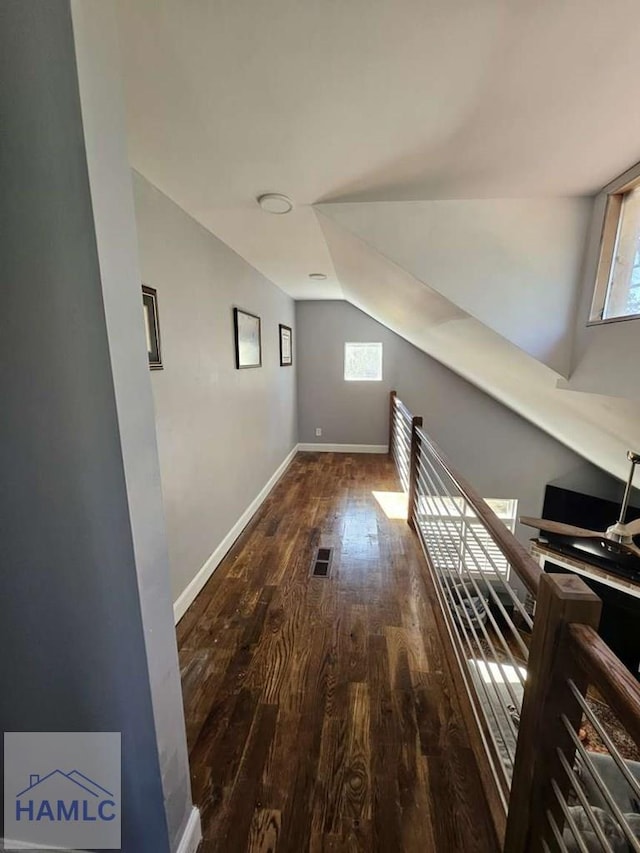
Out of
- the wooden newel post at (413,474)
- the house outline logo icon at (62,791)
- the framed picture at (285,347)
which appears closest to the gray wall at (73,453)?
the house outline logo icon at (62,791)

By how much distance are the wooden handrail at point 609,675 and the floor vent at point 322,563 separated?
70.7 inches

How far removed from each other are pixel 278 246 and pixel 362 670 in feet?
8.87

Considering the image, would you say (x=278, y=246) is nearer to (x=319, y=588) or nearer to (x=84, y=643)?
(x=319, y=588)

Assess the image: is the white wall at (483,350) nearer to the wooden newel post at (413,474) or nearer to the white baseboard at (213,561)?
the wooden newel post at (413,474)

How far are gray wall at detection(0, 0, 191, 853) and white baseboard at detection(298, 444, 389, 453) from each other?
15.2 ft

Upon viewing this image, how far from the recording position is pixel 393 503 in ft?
11.4

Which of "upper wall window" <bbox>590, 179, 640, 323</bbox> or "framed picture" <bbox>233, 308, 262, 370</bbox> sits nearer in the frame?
"upper wall window" <bbox>590, 179, 640, 323</bbox>

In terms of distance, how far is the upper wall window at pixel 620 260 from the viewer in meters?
1.70

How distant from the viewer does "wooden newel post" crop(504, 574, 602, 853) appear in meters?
0.66

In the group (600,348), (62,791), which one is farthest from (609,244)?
(62,791)

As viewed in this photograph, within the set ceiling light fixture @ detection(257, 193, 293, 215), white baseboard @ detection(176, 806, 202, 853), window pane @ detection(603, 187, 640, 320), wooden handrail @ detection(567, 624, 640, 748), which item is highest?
ceiling light fixture @ detection(257, 193, 293, 215)

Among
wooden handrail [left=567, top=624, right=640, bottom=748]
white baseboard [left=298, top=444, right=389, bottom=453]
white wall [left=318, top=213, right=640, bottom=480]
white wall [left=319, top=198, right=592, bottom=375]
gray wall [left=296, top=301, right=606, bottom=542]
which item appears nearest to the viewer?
wooden handrail [left=567, top=624, right=640, bottom=748]

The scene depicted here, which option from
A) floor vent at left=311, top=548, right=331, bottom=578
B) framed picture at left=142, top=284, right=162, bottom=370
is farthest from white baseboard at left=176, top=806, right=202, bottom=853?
framed picture at left=142, top=284, right=162, bottom=370

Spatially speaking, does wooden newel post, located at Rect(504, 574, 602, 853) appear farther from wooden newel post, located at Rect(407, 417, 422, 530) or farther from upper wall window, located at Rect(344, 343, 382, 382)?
upper wall window, located at Rect(344, 343, 382, 382)
